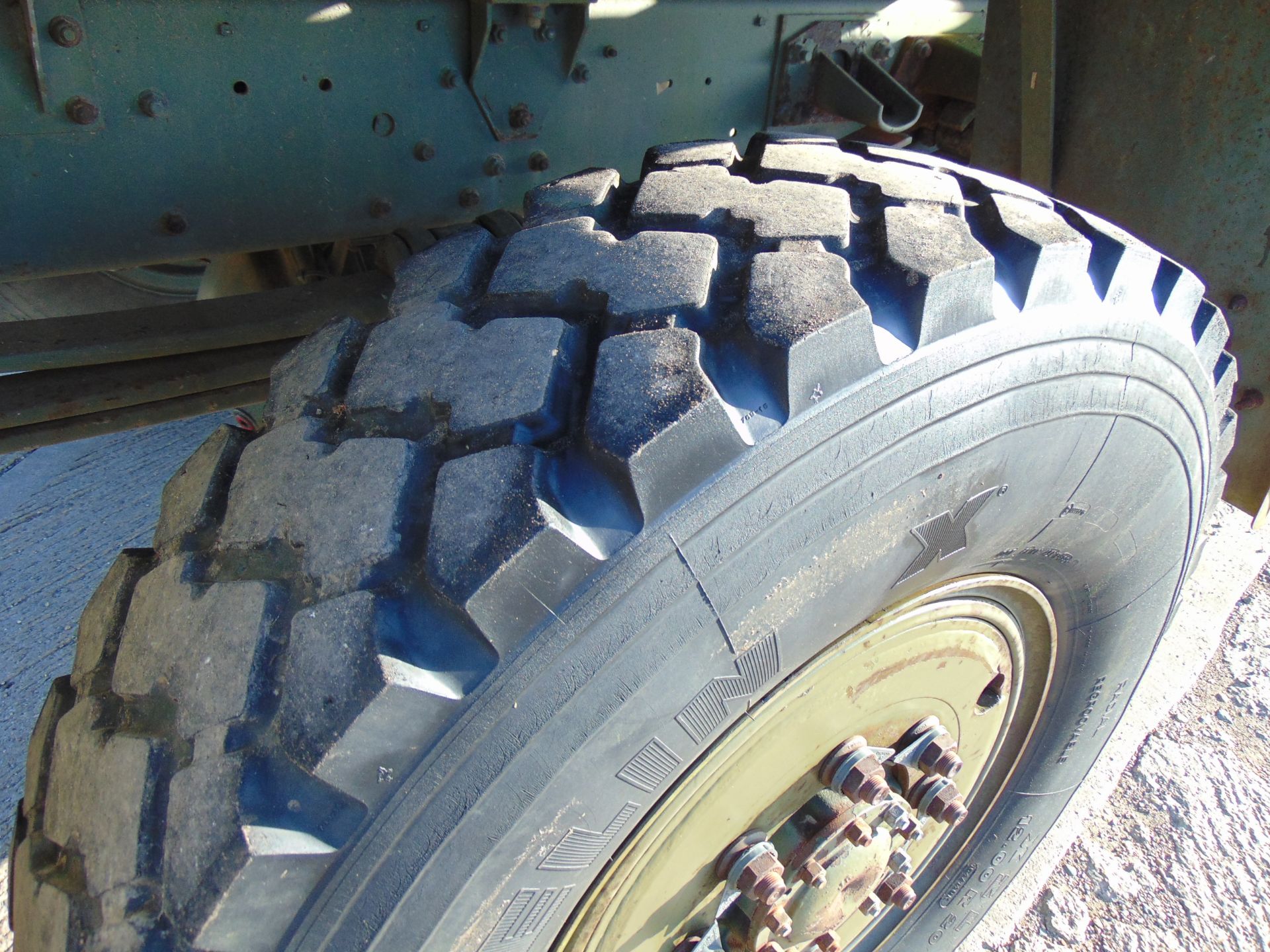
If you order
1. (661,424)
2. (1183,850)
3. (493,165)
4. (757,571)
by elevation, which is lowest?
(1183,850)

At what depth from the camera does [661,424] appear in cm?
74

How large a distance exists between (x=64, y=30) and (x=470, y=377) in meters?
0.66

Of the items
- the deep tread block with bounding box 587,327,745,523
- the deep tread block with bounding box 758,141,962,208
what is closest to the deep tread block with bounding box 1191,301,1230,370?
the deep tread block with bounding box 758,141,962,208

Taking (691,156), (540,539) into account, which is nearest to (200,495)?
(540,539)

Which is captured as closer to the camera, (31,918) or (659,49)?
(31,918)

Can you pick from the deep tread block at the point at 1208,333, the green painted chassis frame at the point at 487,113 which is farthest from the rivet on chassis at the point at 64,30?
the deep tread block at the point at 1208,333

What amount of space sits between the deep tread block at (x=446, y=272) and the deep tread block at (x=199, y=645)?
14.3 inches

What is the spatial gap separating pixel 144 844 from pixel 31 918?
0.22 m

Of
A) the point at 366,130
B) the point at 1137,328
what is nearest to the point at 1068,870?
the point at 1137,328

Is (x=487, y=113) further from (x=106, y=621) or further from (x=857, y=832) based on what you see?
(x=857, y=832)

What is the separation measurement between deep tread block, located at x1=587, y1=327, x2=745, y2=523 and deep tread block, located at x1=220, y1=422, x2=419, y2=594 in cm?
18

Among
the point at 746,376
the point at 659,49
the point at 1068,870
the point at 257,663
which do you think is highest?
the point at 659,49

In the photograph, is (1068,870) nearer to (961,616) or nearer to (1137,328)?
(961,616)

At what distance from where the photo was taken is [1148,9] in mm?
1361
